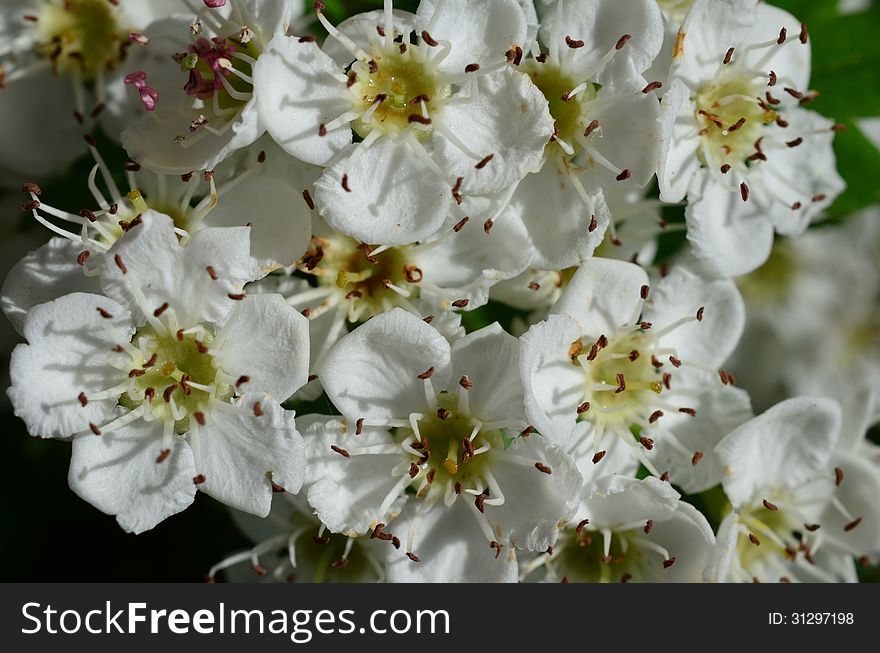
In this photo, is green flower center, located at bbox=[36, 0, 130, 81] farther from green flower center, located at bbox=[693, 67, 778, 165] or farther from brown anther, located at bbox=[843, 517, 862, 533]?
brown anther, located at bbox=[843, 517, 862, 533]

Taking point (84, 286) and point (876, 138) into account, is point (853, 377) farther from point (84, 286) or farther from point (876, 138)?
point (84, 286)

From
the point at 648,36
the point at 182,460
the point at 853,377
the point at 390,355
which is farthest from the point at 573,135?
the point at 853,377

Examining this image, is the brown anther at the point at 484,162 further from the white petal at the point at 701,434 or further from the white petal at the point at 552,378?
the white petal at the point at 701,434

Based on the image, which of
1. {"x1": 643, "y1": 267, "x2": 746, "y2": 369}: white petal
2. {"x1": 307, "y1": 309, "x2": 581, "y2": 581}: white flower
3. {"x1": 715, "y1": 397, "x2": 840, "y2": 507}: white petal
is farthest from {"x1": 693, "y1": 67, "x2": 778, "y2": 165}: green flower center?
{"x1": 307, "y1": 309, "x2": 581, "y2": 581}: white flower

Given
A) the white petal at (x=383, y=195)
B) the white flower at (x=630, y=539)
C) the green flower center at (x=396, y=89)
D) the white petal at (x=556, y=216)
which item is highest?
the green flower center at (x=396, y=89)

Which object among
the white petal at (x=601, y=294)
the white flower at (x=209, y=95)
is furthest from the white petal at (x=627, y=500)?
the white flower at (x=209, y=95)

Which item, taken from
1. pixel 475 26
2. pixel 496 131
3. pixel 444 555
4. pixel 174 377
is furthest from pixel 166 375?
pixel 475 26

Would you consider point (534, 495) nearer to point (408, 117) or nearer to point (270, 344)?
point (270, 344)
